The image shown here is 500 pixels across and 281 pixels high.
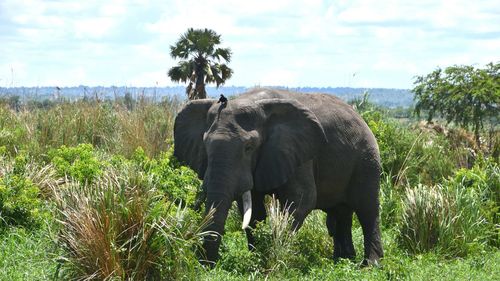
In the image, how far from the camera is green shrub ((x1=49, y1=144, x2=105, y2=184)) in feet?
34.7

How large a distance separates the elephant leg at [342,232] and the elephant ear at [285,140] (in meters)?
1.60

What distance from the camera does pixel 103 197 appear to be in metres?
7.26

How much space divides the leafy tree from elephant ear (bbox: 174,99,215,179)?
15587 mm

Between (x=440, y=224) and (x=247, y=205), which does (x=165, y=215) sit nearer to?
(x=247, y=205)

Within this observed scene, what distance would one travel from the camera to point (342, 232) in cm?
1063

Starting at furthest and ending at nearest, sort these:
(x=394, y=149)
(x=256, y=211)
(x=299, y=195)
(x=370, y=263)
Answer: (x=394, y=149) → (x=370, y=263) → (x=256, y=211) → (x=299, y=195)

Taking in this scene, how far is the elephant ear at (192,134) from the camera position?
362 inches

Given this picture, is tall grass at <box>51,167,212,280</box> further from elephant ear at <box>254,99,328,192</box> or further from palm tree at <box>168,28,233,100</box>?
palm tree at <box>168,28,233,100</box>

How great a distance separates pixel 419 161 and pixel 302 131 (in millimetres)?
7302

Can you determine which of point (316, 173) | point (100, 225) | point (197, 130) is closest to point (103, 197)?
point (100, 225)

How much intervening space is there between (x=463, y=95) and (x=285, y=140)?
58.5 feet

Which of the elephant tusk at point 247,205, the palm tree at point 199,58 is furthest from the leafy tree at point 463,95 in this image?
the elephant tusk at point 247,205

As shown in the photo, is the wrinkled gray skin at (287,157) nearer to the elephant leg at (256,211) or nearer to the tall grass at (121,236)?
the elephant leg at (256,211)

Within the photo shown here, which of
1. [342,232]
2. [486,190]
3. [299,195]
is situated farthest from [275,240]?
[486,190]
